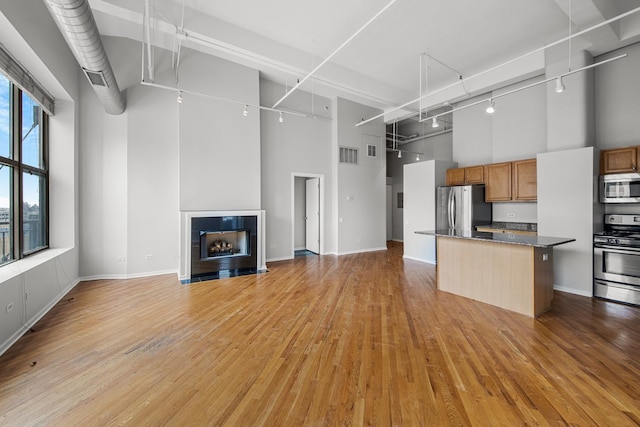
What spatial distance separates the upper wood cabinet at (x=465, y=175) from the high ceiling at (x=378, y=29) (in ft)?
6.26

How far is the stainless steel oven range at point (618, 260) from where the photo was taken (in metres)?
3.66

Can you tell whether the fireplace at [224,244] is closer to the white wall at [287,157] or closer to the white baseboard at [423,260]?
the white wall at [287,157]

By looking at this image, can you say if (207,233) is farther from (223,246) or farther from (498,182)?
(498,182)

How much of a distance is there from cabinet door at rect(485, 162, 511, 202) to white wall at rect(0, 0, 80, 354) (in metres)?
7.31

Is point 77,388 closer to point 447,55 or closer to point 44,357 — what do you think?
point 44,357

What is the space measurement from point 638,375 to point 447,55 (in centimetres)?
541

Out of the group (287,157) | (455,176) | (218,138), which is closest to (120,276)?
(218,138)

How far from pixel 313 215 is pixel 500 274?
491 centimetres

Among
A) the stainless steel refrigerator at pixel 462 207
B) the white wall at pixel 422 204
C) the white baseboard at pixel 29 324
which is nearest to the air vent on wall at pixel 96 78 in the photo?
the white baseboard at pixel 29 324

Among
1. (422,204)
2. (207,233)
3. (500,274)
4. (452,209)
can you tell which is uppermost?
(422,204)

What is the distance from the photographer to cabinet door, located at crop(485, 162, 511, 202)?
540 cm

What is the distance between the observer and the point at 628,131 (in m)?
4.28

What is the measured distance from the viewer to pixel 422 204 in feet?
22.0

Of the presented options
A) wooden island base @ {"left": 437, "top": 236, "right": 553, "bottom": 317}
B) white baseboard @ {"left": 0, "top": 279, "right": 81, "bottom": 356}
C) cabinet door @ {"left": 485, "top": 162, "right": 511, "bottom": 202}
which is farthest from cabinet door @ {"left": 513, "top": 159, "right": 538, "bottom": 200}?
white baseboard @ {"left": 0, "top": 279, "right": 81, "bottom": 356}
